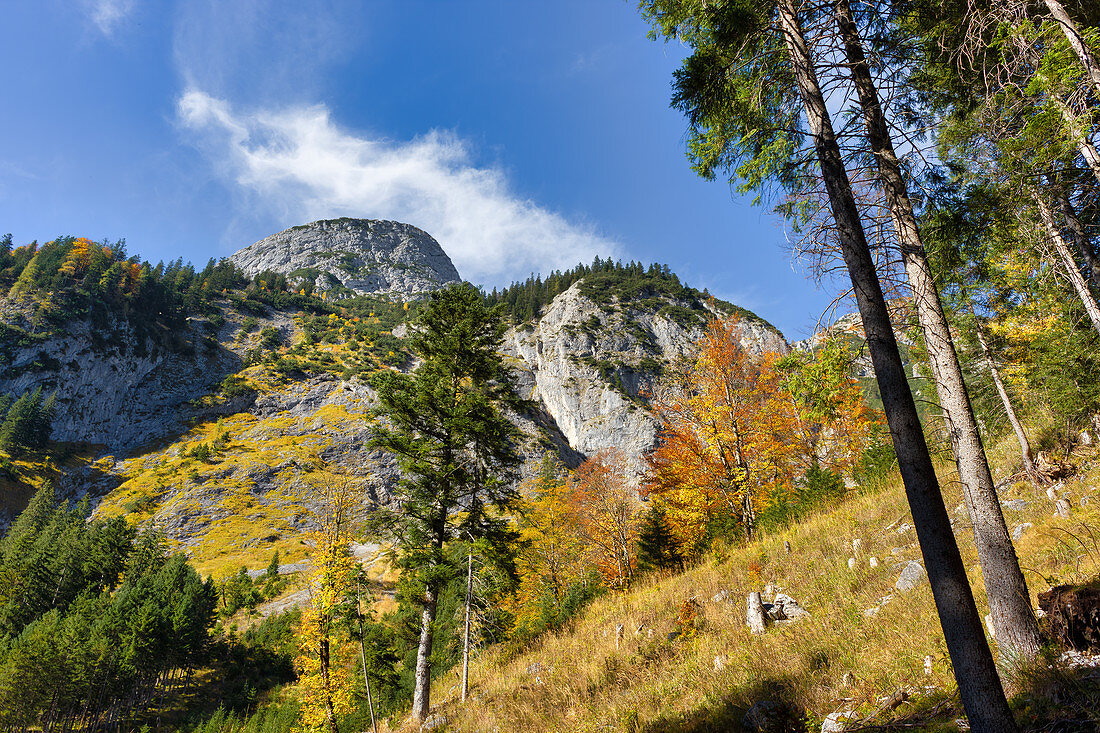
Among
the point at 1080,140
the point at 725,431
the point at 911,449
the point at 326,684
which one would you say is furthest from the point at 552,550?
the point at 1080,140

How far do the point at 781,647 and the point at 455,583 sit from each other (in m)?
9.65

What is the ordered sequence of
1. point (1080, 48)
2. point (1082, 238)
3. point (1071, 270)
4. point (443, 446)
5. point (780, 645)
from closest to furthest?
point (1080, 48) < point (780, 645) < point (1071, 270) < point (1082, 238) < point (443, 446)

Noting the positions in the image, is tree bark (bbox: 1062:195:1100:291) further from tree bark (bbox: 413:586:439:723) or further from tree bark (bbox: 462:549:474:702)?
tree bark (bbox: 413:586:439:723)

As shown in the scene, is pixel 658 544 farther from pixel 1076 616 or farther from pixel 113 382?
pixel 113 382

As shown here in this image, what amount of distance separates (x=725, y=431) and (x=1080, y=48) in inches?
458

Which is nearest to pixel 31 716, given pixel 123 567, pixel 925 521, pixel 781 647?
pixel 123 567

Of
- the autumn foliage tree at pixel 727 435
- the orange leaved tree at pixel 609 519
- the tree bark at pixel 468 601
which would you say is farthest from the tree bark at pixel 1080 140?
the orange leaved tree at pixel 609 519

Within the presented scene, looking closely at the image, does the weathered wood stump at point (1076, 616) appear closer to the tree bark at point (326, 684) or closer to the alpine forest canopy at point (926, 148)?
the alpine forest canopy at point (926, 148)

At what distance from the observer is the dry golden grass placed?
184 inches

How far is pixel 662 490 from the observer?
1859 cm

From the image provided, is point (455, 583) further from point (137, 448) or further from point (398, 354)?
point (398, 354)

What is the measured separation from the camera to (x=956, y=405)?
207 inches

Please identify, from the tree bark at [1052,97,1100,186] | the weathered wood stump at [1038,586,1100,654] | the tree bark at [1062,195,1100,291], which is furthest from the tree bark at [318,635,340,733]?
the tree bark at [1062,195,1100,291]

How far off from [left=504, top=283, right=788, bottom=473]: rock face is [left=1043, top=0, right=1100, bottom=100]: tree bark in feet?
282
